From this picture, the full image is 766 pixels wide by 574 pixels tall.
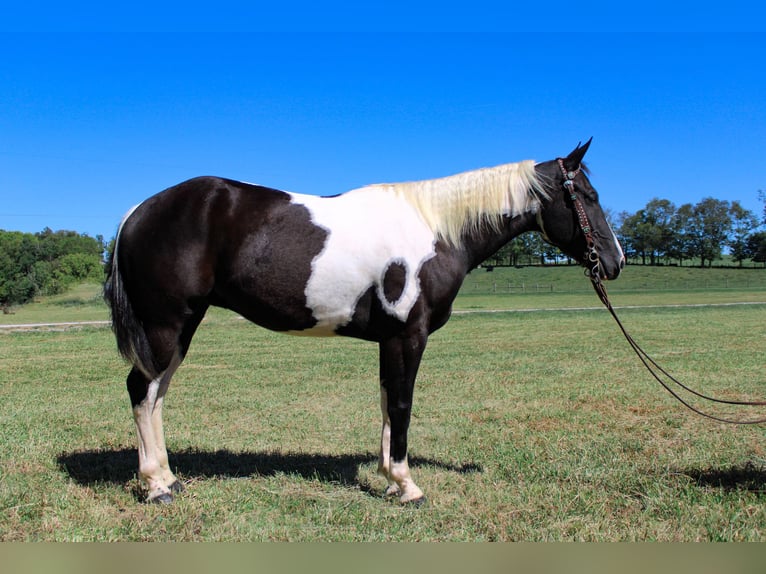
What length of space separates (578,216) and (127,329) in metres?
3.50

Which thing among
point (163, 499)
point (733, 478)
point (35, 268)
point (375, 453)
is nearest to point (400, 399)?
point (375, 453)

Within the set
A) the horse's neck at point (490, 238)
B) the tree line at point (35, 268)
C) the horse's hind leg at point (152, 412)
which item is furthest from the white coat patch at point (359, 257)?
the tree line at point (35, 268)

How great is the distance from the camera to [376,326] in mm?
4230

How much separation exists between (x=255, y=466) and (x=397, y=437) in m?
1.55

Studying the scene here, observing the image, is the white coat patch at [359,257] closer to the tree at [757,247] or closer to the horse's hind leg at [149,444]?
the horse's hind leg at [149,444]

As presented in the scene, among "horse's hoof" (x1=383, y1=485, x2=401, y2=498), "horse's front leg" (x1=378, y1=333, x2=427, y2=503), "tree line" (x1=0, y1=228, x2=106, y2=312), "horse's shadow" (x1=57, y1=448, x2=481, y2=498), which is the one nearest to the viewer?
"horse's front leg" (x1=378, y1=333, x2=427, y2=503)

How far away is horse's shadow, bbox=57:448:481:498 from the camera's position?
4770 mm

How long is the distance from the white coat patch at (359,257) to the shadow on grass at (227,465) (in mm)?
1482

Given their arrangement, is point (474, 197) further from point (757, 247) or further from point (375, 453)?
point (757, 247)

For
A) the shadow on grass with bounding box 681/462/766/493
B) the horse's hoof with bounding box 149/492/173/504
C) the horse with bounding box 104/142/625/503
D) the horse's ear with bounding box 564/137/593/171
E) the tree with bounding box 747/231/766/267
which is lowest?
the horse's hoof with bounding box 149/492/173/504

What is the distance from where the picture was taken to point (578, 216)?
4379 millimetres

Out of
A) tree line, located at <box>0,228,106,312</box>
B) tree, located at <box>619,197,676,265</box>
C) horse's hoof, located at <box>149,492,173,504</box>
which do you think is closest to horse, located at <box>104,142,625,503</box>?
horse's hoof, located at <box>149,492,173,504</box>

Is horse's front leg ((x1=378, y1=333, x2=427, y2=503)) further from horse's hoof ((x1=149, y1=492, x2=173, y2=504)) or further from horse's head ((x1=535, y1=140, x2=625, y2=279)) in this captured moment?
horse's hoof ((x1=149, y1=492, x2=173, y2=504))

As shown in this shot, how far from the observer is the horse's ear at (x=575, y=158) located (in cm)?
433
